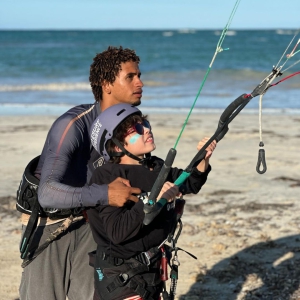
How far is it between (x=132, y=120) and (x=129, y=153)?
0.56ft

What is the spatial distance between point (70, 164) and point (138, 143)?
1.47 feet

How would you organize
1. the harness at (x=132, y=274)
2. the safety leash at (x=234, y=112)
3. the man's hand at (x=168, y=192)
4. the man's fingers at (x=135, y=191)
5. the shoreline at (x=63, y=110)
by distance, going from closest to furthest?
the safety leash at (x=234, y=112)
the man's hand at (x=168, y=192)
the man's fingers at (x=135, y=191)
the harness at (x=132, y=274)
the shoreline at (x=63, y=110)

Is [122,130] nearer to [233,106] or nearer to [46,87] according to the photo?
[233,106]

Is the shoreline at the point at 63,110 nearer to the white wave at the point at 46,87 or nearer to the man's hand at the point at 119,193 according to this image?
the white wave at the point at 46,87

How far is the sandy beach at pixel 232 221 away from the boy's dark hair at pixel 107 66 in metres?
2.48

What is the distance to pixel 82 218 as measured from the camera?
12.7 ft

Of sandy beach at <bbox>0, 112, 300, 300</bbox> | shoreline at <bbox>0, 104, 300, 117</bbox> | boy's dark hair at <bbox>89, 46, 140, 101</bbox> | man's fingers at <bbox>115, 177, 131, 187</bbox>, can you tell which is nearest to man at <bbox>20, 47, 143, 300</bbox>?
boy's dark hair at <bbox>89, 46, 140, 101</bbox>

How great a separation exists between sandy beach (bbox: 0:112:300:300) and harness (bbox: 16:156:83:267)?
2.06m

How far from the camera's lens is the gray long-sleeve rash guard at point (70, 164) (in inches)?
129

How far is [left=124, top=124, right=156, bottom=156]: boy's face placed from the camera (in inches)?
131

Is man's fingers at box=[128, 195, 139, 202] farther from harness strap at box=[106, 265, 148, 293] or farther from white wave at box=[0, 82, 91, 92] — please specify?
white wave at box=[0, 82, 91, 92]

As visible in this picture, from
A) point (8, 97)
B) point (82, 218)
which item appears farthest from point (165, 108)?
point (82, 218)

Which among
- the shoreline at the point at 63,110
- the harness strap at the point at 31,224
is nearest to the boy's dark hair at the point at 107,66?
the harness strap at the point at 31,224

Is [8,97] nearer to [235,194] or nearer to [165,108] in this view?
[165,108]
